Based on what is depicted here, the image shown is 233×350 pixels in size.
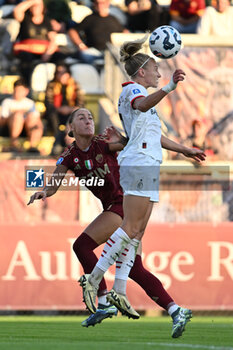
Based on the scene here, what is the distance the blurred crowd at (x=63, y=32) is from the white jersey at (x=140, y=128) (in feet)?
24.8

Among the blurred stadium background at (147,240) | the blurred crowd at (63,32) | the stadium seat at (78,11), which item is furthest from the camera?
the stadium seat at (78,11)

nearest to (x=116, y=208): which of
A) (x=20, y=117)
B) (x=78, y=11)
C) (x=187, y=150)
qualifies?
(x=187, y=150)

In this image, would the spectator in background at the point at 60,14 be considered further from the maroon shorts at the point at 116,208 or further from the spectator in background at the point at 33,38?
the maroon shorts at the point at 116,208

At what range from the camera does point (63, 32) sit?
1697cm

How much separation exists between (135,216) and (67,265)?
217 inches

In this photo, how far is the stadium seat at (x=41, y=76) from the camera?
16208 millimetres

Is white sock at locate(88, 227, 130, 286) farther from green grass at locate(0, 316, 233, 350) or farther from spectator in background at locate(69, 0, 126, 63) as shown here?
spectator in background at locate(69, 0, 126, 63)

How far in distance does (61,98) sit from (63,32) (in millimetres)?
2364

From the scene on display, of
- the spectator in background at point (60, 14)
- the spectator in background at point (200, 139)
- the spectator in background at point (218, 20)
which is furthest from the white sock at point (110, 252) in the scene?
the spectator in background at point (60, 14)

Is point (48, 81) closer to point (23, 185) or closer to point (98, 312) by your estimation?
point (23, 185)

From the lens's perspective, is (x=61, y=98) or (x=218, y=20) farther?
(x=218, y=20)

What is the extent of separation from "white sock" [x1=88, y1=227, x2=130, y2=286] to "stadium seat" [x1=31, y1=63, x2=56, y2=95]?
28.9 ft

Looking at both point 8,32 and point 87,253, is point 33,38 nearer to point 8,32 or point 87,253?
point 8,32

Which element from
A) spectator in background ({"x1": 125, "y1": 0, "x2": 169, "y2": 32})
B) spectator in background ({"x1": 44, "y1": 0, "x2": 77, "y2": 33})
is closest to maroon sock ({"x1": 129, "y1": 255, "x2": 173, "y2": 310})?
Result: spectator in background ({"x1": 125, "y1": 0, "x2": 169, "y2": 32})
